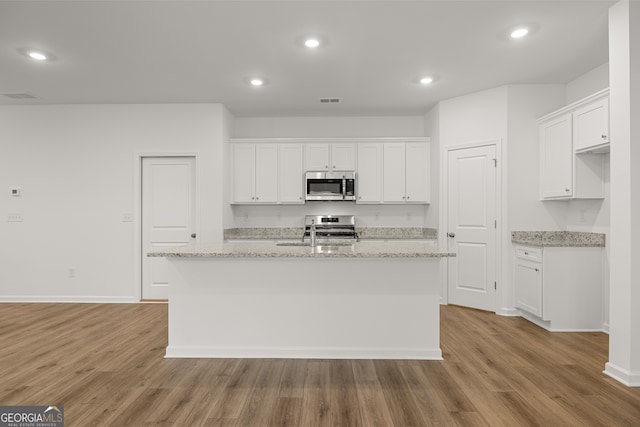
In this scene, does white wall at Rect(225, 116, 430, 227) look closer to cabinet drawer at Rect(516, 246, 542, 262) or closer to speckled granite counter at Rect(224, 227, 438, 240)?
speckled granite counter at Rect(224, 227, 438, 240)

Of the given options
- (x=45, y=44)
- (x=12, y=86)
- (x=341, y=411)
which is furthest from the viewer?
(x=12, y=86)

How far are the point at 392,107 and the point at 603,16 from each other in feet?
8.84

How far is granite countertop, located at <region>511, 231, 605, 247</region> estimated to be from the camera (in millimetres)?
3746

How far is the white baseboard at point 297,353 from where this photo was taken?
3010mm

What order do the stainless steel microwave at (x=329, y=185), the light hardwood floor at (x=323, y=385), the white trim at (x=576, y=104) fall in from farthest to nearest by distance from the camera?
the stainless steel microwave at (x=329, y=185), the white trim at (x=576, y=104), the light hardwood floor at (x=323, y=385)

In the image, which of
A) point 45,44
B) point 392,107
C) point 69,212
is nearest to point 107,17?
point 45,44

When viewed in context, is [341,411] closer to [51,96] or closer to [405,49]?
[405,49]

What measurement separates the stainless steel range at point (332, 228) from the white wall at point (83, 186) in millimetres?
1384

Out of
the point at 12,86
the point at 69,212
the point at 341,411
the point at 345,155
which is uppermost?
the point at 12,86

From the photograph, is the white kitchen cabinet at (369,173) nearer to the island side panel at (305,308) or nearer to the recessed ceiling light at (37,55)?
the island side panel at (305,308)

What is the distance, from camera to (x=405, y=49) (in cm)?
341

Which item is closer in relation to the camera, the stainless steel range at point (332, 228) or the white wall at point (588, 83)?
the white wall at point (588, 83)

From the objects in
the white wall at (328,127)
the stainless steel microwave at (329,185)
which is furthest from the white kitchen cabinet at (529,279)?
the white wall at (328,127)

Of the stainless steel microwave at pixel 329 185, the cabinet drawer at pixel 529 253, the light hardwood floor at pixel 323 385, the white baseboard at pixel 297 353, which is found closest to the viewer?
the light hardwood floor at pixel 323 385
